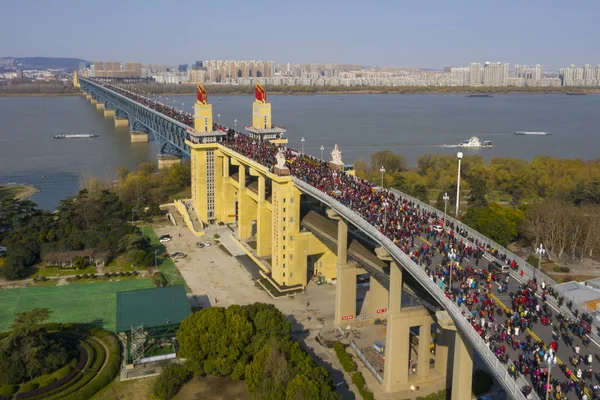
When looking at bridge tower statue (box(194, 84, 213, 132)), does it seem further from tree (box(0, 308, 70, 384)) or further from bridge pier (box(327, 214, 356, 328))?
tree (box(0, 308, 70, 384))

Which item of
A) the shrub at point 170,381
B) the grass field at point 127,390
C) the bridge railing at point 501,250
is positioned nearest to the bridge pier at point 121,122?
the bridge railing at point 501,250

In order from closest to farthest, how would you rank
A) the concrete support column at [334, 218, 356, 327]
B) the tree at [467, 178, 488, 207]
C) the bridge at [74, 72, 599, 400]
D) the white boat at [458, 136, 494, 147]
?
the bridge at [74, 72, 599, 400] → the concrete support column at [334, 218, 356, 327] → the tree at [467, 178, 488, 207] → the white boat at [458, 136, 494, 147]

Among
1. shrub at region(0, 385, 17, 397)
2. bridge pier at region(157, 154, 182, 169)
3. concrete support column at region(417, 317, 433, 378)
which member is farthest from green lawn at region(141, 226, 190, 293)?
bridge pier at region(157, 154, 182, 169)

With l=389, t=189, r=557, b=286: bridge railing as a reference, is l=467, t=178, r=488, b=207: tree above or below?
below

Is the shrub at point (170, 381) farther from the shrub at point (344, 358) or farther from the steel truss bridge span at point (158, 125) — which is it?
the steel truss bridge span at point (158, 125)

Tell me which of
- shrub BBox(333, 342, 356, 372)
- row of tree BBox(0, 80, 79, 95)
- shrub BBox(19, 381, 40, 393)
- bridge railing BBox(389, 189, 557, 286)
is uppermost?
row of tree BBox(0, 80, 79, 95)

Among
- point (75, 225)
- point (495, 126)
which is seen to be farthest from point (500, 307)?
point (495, 126)
